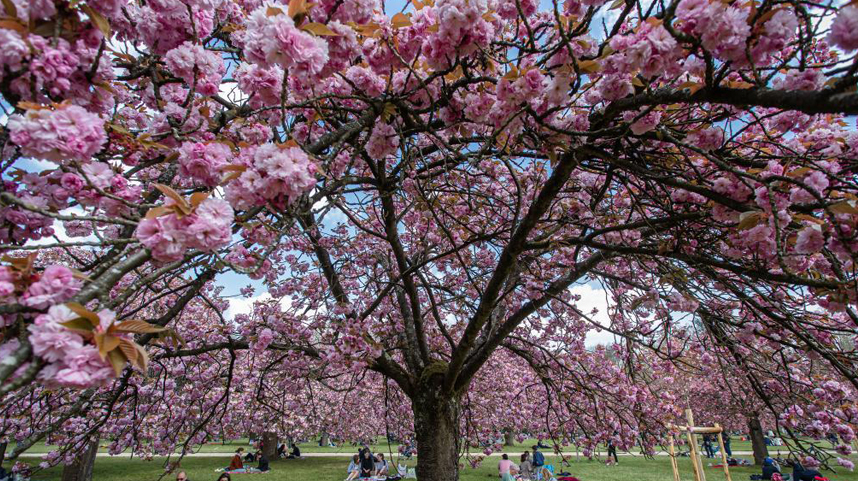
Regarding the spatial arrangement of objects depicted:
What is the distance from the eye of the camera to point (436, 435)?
4.52 meters

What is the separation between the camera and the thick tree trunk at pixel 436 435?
14.7 ft

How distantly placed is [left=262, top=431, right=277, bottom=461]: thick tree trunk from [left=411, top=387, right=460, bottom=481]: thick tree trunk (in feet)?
40.5

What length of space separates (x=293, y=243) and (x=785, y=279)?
4.92 meters

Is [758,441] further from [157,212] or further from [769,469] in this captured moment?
[157,212]

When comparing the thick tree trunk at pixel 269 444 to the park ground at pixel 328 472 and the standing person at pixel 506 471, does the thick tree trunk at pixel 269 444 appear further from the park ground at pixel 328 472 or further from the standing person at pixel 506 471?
the standing person at pixel 506 471

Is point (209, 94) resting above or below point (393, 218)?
below

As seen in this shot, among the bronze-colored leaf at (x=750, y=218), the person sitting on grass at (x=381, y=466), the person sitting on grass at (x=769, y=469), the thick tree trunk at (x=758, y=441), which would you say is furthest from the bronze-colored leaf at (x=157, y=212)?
the thick tree trunk at (x=758, y=441)

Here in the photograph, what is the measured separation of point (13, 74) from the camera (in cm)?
125

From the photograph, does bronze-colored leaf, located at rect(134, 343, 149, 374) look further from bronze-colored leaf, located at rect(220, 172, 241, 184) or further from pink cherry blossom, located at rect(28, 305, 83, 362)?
bronze-colored leaf, located at rect(220, 172, 241, 184)

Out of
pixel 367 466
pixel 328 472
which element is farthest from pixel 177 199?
pixel 328 472

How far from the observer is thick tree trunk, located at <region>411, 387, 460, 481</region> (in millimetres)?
4473

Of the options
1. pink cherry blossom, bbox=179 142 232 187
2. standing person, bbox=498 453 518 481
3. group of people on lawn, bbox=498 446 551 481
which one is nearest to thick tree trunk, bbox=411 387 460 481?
pink cherry blossom, bbox=179 142 232 187

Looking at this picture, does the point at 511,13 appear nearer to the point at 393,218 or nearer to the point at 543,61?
the point at 543,61

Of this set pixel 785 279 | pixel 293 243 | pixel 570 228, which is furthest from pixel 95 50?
pixel 570 228
